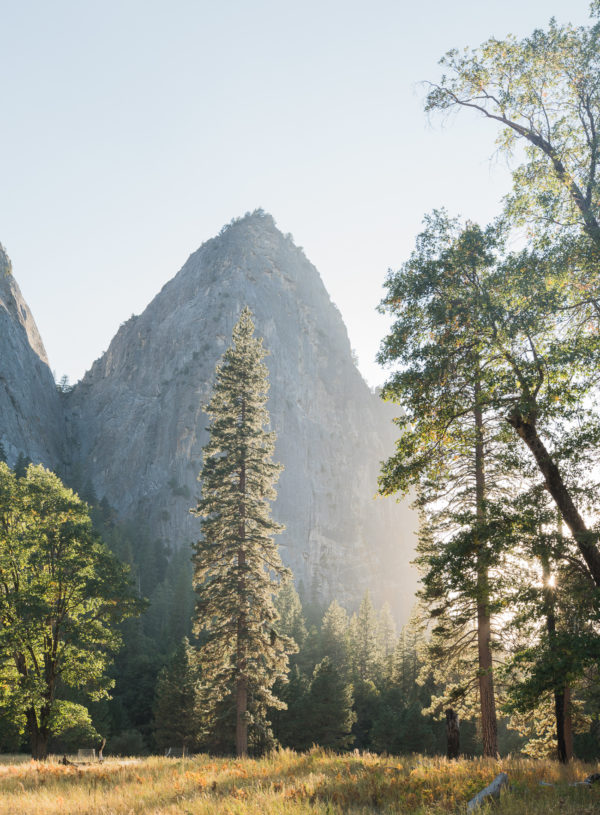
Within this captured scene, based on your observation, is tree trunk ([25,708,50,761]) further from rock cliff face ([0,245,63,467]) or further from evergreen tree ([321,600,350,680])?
rock cliff face ([0,245,63,467])

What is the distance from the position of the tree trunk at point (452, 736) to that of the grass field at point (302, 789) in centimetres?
457

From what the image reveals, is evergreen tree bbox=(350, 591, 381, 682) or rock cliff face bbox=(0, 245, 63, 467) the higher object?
rock cliff face bbox=(0, 245, 63, 467)

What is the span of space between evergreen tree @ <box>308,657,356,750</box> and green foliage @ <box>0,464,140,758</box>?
24.7 metres

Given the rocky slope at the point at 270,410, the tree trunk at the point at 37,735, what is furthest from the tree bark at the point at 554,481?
the rocky slope at the point at 270,410

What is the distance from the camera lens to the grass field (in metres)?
5.90

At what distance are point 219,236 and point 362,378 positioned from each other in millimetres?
64919

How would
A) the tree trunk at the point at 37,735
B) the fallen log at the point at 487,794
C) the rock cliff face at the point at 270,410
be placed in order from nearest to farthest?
the fallen log at the point at 487,794, the tree trunk at the point at 37,735, the rock cliff face at the point at 270,410

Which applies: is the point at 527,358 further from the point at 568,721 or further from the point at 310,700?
the point at 310,700

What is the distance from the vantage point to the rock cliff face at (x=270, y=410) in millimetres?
114000

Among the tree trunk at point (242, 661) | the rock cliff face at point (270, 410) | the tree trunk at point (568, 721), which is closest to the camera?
the tree trunk at point (568, 721)

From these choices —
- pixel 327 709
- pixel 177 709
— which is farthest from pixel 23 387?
pixel 327 709

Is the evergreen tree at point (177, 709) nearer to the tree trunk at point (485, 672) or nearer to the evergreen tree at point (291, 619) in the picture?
the evergreen tree at point (291, 619)

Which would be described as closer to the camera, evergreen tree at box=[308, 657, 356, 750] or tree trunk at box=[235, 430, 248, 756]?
tree trunk at box=[235, 430, 248, 756]

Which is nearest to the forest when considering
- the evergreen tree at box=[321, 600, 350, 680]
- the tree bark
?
the tree bark
